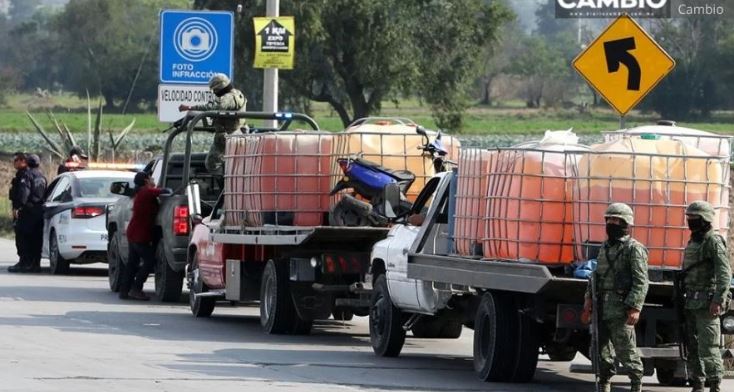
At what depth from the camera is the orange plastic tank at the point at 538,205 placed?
1346cm

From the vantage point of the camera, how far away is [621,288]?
40.9ft

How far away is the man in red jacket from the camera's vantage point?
72.1 feet

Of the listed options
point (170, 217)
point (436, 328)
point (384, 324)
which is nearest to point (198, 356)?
point (384, 324)

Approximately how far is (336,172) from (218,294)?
7.24 ft

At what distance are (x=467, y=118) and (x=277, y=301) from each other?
7950 centimetres

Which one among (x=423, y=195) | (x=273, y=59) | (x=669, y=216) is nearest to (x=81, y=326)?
(x=423, y=195)

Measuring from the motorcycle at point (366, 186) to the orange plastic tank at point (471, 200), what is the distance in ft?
7.53

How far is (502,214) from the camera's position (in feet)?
45.0

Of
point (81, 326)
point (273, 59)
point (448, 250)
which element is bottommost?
point (81, 326)

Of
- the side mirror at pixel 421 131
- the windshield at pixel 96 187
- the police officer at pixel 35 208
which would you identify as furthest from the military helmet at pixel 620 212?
the police officer at pixel 35 208

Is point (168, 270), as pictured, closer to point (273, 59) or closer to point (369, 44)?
point (273, 59)

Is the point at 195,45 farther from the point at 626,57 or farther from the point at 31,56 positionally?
the point at 31,56

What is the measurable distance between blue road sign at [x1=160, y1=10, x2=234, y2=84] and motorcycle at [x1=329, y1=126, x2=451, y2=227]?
11.1 m

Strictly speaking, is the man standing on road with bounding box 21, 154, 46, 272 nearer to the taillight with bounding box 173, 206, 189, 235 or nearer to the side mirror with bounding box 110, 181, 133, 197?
the side mirror with bounding box 110, 181, 133, 197
